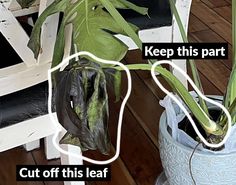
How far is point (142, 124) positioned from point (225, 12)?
3.03 ft

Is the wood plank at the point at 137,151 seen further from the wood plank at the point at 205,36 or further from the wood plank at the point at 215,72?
the wood plank at the point at 205,36

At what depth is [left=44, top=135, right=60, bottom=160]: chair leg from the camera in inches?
63.5

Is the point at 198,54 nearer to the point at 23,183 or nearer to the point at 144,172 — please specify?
the point at 144,172

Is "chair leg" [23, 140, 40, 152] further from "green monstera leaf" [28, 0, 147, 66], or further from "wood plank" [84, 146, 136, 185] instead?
"green monstera leaf" [28, 0, 147, 66]

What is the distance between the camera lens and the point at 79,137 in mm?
1054

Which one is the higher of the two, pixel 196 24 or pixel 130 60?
pixel 130 60

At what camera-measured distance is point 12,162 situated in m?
1.64

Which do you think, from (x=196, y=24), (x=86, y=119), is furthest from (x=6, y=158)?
(x=196, y=24)

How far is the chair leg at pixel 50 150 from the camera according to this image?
1612 millimetres

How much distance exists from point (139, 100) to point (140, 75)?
164 millimetres

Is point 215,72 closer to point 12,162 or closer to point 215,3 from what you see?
point 215,3

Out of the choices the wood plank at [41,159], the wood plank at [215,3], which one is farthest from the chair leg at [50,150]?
the wood plank at [215,3]

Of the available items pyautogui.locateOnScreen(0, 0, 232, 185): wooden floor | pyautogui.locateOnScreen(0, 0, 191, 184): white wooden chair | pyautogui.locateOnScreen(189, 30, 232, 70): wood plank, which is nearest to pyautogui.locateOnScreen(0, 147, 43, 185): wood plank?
pyautogui.locateOnScreen(0, 0, 232, 185): wooden floor

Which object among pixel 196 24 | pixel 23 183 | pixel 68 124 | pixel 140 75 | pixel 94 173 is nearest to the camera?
pixel 68 124
